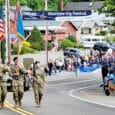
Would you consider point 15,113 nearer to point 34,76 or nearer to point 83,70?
point 34,76

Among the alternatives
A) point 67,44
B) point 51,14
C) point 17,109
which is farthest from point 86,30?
point 17,109

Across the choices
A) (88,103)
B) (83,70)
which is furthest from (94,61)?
(88,103)

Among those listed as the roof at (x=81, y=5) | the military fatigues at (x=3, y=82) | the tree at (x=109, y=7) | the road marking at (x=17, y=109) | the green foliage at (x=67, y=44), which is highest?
the roof at (x=81, y=5)

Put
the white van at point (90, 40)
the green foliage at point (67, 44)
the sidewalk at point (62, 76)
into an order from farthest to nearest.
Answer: the white van at point (90, 40)
the green foliage at point (67, 44)
the sidewalk at point (62, 76)

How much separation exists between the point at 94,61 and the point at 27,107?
1449 inches

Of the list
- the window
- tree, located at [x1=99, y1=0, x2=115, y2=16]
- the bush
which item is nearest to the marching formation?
tree, located at [x1=99, y1=0, x2=115, y2=16]

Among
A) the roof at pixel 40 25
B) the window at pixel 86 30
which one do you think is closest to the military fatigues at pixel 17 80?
the roof at pixel 40 25

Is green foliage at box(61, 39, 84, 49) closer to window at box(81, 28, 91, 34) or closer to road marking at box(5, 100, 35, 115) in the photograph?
window at box(81, 28, 91, 34)

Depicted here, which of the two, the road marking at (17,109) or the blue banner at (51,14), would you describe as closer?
the road marking at (17,109)

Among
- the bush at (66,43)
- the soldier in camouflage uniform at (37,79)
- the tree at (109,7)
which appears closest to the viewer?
the soldier in camouflage uniform at (37,79)

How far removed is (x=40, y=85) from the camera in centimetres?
2130

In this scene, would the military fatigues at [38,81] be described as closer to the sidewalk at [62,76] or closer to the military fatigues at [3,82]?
the military fatigues at [3,82]

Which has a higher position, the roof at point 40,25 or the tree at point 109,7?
the roof at point 40,25

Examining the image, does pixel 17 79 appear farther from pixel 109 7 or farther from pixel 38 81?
pixel 109 7
